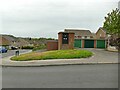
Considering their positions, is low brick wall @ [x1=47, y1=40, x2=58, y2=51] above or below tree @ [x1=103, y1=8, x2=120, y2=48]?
below

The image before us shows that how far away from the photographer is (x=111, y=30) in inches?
1369

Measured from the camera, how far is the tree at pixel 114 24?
33562mm

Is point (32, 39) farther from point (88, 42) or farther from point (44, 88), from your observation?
point (44, 88)

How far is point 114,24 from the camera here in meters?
34.2

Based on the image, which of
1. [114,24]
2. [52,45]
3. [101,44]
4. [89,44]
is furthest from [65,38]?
[101,44]

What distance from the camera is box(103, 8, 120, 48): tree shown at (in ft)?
110

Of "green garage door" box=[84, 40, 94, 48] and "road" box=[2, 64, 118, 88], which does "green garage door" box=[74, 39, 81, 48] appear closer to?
"green garage door" box=[84, 40, 94, 48]

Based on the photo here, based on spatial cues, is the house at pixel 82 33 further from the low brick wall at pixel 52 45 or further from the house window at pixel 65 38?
the house window at pixel 65 38

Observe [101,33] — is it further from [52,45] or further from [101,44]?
[52,45]

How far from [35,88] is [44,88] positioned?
0.32 m

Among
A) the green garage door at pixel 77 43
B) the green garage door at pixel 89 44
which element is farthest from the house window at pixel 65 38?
the green garage door at pixel 89 44

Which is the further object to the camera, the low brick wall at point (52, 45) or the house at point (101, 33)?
the house at point (101, 33)

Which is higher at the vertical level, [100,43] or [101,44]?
[100,43]

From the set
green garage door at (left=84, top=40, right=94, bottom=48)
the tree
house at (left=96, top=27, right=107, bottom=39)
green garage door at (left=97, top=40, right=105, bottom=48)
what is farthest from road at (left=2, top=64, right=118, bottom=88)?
house at (left=96, top=27, right=107, bottom=39)
